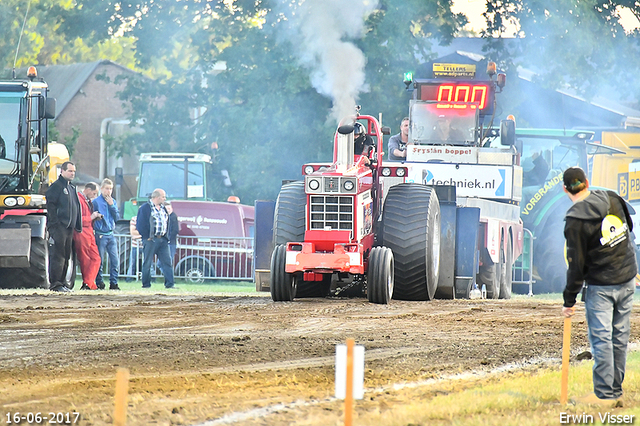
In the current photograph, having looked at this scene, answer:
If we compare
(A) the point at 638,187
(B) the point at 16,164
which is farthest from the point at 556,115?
(B) the point at 16,164

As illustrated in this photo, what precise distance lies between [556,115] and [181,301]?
18.5 meters

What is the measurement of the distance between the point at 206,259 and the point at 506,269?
307 inches

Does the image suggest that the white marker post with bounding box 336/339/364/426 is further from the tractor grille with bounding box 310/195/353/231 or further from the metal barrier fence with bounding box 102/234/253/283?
the metal barrier fence with bounding box 102/234/253/283

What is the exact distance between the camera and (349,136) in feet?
42.4

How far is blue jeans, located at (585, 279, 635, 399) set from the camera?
6.51 metres

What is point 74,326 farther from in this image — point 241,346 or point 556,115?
point 556,115

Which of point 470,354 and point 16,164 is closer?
point 470,354

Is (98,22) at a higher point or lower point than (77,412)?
higher

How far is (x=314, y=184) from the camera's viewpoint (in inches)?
486

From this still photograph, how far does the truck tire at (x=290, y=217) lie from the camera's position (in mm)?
12859

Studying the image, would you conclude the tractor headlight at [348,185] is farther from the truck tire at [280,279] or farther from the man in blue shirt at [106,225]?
the man in blue shirt at [106,225]

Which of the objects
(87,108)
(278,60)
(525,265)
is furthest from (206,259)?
(87,108)

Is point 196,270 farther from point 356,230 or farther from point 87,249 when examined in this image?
point 356,230

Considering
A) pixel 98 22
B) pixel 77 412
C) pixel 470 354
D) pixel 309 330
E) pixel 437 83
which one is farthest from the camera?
pixel 98 22
